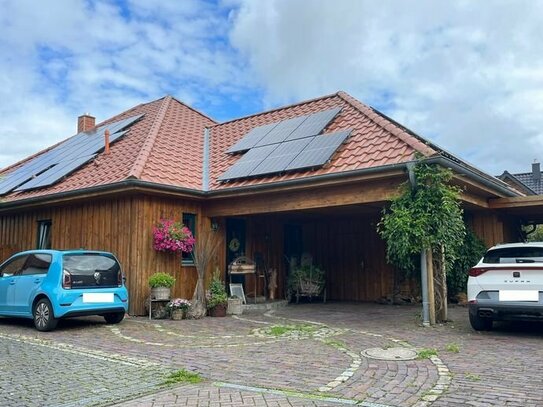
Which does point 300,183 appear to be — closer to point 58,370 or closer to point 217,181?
point 217,181

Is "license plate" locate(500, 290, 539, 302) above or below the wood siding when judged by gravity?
below

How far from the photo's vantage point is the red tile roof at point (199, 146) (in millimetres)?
10166

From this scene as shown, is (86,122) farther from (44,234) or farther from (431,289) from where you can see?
(431,289)

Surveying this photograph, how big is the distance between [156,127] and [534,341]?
11369mm

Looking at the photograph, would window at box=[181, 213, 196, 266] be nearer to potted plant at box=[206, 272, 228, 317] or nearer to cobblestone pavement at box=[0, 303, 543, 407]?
potted plant at box=[206, 272, 228, 317]

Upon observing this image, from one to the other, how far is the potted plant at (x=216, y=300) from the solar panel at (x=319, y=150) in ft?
10.6

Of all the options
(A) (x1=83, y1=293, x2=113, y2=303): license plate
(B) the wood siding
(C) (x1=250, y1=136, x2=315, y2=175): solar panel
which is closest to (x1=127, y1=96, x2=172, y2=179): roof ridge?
(B) the wood siding

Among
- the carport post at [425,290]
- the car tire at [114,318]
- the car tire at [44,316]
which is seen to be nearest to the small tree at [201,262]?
the car tire at [114,318]

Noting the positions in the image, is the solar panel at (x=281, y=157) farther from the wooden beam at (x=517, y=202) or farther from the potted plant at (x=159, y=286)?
the wooden beam at (x=517, y=202)

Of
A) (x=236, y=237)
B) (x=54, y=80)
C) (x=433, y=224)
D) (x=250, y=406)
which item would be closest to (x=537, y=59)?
(x=433, y=224)

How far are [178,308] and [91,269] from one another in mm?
2253

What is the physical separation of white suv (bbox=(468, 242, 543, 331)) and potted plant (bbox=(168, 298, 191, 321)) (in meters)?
5.78

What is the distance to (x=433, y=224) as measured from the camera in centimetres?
895

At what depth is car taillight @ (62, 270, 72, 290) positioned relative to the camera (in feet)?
27.6
